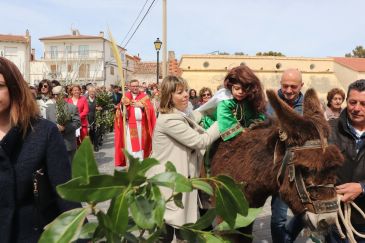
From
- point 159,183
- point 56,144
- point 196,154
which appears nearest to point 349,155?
point 196,154

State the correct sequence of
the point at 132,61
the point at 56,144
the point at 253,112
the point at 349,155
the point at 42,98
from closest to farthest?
the point at 56,144 < the point at 349,155 < the point at 253,112 < the point at 42,98 < the point at 132,61

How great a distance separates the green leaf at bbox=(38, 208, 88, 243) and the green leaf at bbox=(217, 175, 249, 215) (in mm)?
346

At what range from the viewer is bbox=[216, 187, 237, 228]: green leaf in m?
0.95

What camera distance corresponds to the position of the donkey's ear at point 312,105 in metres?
2.92

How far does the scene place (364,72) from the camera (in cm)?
4112

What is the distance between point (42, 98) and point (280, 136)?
634 centimetres

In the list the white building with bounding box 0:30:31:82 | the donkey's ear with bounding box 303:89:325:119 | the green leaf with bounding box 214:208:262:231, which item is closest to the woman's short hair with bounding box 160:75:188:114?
the donkey's ear with bounding box 303:89:325:119

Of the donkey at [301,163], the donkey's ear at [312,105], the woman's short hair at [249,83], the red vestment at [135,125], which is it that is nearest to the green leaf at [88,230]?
the donkey at [301,163]

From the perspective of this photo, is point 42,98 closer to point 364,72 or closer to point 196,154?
point 196,154

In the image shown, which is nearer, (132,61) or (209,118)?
(209,118)

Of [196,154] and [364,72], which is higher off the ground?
[364,72]

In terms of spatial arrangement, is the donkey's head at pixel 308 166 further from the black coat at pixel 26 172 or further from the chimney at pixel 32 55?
the chimney at pixel 32 55

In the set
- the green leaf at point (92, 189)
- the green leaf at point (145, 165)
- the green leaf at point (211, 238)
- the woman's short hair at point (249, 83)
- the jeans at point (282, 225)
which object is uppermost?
the woman's short hair at point (249, 83)

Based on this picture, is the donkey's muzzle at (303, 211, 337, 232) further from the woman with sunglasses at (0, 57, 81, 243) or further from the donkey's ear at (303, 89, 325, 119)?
the woman with sunglasses at (0, 57, 81, 243)
